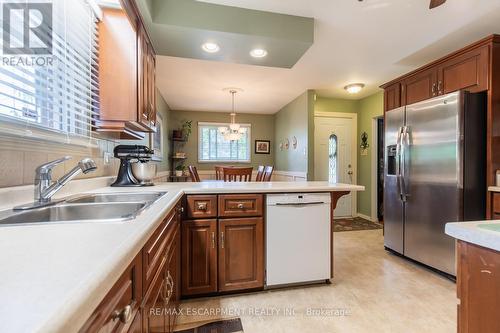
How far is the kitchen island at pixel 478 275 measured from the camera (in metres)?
0.70

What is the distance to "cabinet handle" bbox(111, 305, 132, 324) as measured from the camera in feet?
1.78

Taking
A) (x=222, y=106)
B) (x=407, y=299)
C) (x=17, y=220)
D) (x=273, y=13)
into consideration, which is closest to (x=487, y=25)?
(x=273, y=13)

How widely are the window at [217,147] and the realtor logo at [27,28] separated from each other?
467cm

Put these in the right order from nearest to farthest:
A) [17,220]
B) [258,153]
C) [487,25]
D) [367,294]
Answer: [17,220]
[367,294]
[487,25]
[258,153]

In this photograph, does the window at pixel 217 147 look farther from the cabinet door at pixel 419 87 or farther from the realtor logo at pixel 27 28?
the realtor logo at pixel 27 28

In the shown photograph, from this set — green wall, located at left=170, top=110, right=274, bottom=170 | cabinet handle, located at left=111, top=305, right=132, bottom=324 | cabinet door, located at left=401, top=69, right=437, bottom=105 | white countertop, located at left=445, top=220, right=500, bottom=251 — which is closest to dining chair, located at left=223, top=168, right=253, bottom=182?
cabinet door, located at left=401, top=69, right=437, bottom=105

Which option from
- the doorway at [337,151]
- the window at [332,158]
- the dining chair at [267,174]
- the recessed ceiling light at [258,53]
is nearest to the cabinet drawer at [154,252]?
the recessed ceiling light at [258,53]

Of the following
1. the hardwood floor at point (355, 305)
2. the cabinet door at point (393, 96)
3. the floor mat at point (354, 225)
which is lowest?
the hardwood floor at point (355, 305)

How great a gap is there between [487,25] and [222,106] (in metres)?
4.24

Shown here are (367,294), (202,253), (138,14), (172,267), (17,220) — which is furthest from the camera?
(367,294)

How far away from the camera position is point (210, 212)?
74.4 inches

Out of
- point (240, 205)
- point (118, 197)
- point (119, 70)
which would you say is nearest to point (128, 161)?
point (118, 197)

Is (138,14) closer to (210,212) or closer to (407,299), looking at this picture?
(210,212)

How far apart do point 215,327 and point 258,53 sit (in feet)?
7.66
